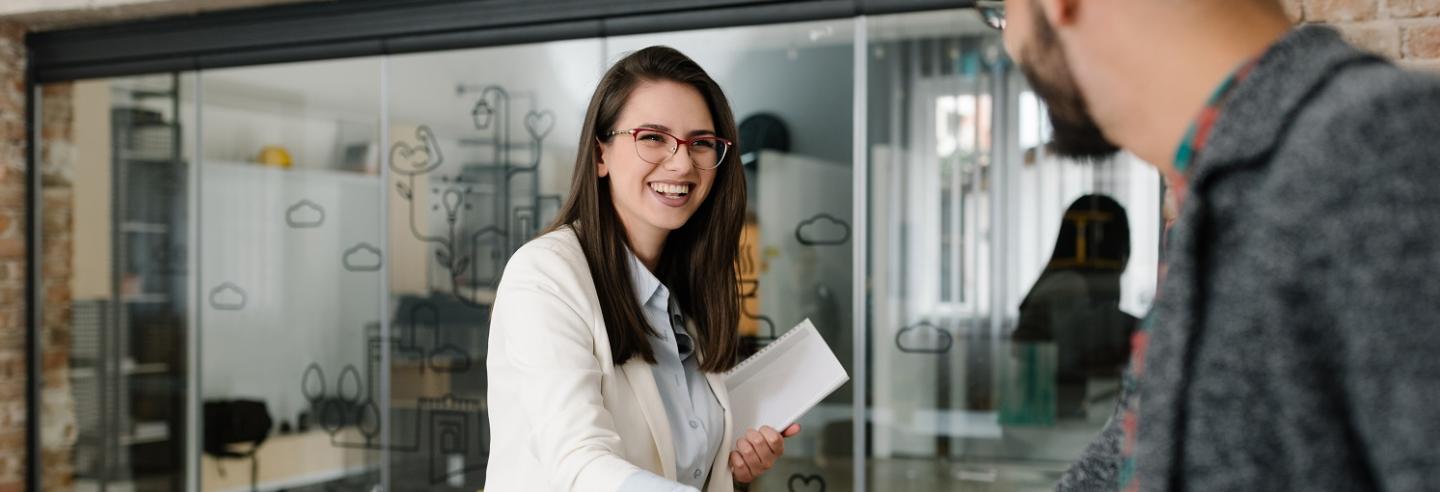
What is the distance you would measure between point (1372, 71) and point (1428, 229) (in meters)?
0.09

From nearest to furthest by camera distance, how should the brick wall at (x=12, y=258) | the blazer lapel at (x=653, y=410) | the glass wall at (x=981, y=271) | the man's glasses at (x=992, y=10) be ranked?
the man's glasses at (x=992, y=10) → the blazer lapel at (x=653, y=410) → the glass wall at (x=981, y=271) → the brick wall at (x=12, y=258)

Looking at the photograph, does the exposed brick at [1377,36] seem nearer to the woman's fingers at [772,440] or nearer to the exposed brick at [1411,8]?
the exposed brick at [1411,8]

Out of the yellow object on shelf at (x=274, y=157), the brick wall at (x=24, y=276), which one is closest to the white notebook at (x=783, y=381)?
the yellow object on shelf at (x=274, y=157)

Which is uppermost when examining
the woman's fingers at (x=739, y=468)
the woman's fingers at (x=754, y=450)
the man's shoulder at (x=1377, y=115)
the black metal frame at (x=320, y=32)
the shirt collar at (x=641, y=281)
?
the black metal frame at (x=320, y=32)

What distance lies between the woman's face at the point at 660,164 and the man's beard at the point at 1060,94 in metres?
0.90

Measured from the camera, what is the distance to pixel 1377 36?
2.27m

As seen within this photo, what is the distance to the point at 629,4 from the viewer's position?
3314 millimetres

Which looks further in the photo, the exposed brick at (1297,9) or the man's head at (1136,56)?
the exposed brick at (1297,9)

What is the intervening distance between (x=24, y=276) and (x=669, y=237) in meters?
3.50

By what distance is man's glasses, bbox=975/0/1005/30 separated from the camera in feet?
3.06

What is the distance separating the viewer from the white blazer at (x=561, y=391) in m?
1.34

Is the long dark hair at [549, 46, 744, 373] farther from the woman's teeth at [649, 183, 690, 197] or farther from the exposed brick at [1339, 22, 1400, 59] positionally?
the exposed brick at [1339, 22, 1400, 59]

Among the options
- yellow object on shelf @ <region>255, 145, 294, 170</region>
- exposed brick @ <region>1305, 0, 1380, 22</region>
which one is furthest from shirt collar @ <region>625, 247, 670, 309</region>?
yellow object on shelf @ <region>255, 145, 294, 170</region>

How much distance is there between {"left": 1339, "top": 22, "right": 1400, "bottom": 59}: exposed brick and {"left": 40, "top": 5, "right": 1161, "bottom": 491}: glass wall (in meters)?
0.77
